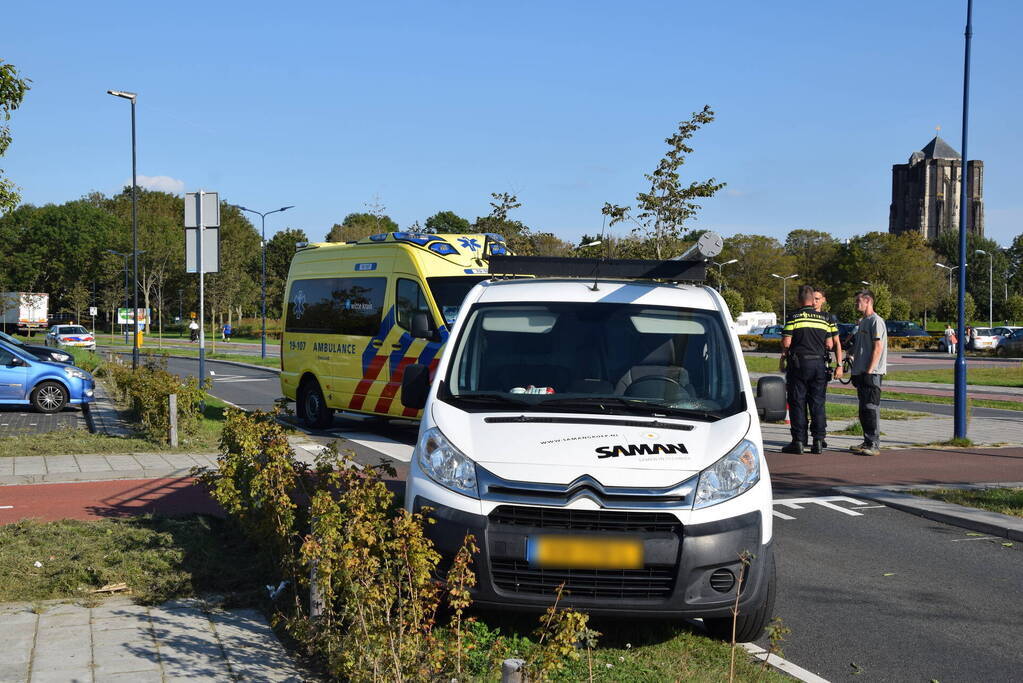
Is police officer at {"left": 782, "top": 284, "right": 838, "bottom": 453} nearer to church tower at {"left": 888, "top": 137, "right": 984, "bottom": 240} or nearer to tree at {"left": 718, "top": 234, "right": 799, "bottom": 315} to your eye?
tree at {"left": 718, "top": 234, "right": 799, "bottom": 315}

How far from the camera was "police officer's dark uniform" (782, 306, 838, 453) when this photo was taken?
12.0 metres

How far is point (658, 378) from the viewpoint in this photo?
5258mm

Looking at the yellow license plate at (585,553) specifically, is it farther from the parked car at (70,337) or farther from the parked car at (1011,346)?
the parked car at (1011,346)

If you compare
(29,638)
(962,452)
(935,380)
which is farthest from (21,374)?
(935,380)

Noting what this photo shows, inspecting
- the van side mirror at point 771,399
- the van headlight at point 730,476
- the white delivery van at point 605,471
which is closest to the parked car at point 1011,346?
the van side mirror at point 771,399

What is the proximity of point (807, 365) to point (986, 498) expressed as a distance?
138 inches

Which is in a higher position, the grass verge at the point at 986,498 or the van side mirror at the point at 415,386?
the van side mirror at the point at 415,386

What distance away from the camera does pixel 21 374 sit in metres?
17.7

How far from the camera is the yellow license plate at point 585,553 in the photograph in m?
4.17

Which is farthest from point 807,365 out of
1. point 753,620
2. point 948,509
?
point 753,620

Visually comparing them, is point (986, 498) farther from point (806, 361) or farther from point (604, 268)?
point (604, 268)

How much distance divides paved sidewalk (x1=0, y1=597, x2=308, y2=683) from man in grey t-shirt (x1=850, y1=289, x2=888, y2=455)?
9.30m

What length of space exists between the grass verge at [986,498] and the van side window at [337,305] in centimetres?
771

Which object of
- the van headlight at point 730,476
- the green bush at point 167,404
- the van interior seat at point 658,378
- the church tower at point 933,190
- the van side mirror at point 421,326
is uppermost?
the church tower at point 933,190
